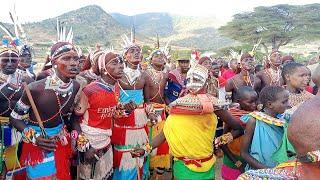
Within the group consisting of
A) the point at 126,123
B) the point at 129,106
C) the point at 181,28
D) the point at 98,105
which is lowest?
the point at 181,28

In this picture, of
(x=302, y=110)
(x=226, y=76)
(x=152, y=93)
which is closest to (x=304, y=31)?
(x=226, y=76)

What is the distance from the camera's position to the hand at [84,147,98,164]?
4809mm

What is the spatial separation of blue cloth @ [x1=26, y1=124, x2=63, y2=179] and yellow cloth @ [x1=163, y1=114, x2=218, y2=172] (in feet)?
4.33

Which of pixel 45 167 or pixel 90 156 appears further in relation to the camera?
pixel 90 156

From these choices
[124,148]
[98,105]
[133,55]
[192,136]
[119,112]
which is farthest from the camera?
[133,55]

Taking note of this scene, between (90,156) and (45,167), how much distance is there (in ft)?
1.94

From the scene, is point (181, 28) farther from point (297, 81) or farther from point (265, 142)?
point (265, 142)

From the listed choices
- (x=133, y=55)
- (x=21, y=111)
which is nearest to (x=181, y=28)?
(x=133, y=55)

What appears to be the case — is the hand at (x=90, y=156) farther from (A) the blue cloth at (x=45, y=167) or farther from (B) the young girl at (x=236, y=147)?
(B) the young girl at (x=236, y=147)

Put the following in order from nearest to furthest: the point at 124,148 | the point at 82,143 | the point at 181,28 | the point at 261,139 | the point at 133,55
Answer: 1. the point at 261,139
2. the point at 82,143
3. the point at 124,148
4. the point at 133,55
5. the point at 181,28

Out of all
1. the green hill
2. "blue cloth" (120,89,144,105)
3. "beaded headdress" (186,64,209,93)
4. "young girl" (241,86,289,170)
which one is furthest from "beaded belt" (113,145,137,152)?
the green hill

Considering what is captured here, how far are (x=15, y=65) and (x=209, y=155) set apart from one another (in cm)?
296

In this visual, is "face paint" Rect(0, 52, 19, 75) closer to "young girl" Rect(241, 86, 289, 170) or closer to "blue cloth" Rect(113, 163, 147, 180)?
"blue cloth" Rect(113, 163, 147, 180)

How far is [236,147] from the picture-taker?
4457 millimetres
